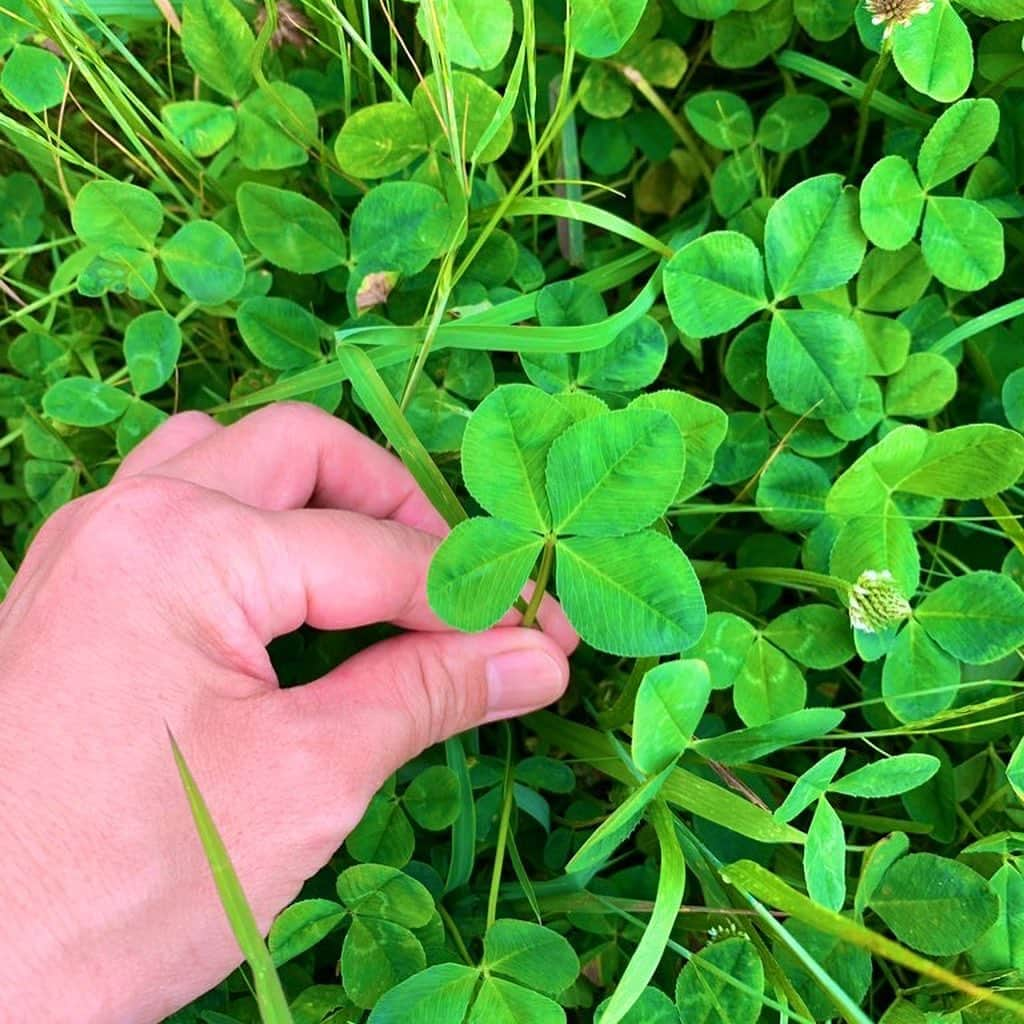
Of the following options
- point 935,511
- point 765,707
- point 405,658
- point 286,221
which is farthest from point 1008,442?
point 286,221

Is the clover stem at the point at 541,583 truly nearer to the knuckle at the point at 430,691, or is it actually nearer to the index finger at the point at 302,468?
the knuckle at the point at 430,691

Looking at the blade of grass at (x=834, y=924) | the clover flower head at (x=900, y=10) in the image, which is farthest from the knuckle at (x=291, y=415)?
the clover flower head at (x=900, y=10)

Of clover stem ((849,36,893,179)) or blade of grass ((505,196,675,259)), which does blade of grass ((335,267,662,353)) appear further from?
clover stem ((849,36,893,179))

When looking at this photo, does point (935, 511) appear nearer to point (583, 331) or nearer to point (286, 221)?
point (583, 331)

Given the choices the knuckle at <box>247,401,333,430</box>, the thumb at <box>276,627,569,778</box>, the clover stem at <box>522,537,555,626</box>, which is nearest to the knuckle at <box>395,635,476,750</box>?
the thumb at <box>276,627,569,778</box>

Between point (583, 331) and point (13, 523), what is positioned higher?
point (583, 331)

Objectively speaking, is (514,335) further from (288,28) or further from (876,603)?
(288,28)
